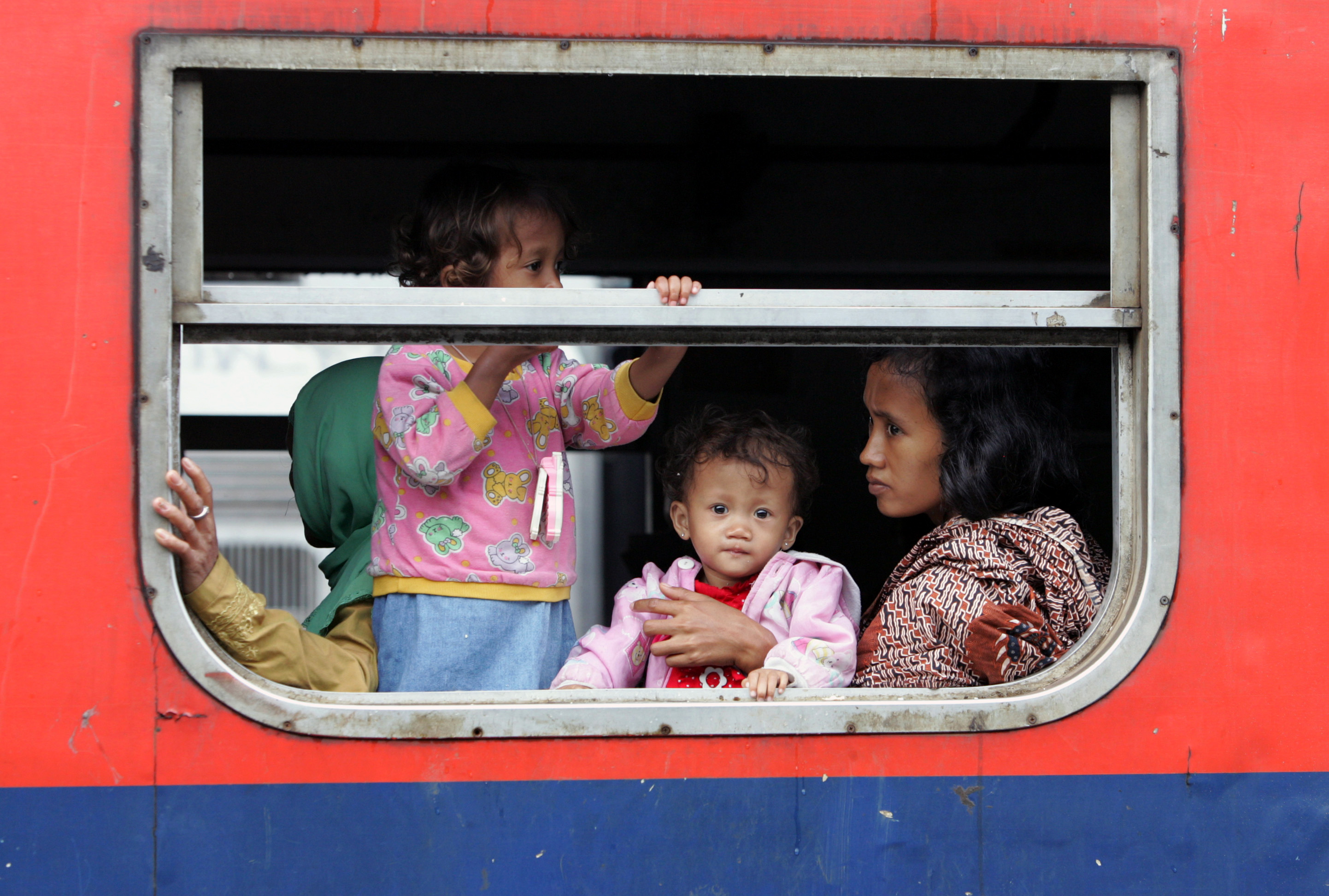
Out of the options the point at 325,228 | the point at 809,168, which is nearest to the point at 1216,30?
the point at 809,168

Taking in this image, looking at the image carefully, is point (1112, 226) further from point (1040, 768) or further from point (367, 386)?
point (367, 386)

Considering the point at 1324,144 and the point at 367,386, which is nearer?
the point at 1324,144

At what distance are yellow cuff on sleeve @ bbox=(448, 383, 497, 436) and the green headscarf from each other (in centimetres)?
44

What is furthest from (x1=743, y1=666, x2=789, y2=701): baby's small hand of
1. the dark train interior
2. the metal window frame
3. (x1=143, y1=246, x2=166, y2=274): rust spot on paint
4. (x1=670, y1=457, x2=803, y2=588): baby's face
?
the dark train interior

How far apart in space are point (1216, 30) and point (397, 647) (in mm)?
1593

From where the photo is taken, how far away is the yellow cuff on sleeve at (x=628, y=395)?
6.62 feet

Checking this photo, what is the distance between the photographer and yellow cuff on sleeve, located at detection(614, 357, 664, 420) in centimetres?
202

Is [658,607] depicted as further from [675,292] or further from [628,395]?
[675,292]

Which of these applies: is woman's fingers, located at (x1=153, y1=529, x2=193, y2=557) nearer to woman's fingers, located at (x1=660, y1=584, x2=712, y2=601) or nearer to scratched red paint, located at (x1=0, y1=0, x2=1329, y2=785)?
scratched red paint, located at (x1=0, y1=0, x2=1329, y2=785)

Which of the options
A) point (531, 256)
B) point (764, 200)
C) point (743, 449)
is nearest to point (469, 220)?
point (531, 256)

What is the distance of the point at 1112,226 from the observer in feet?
5.40

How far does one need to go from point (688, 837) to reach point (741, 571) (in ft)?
2.01

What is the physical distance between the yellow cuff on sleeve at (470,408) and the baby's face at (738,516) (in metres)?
0.50

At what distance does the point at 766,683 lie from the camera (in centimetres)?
166
